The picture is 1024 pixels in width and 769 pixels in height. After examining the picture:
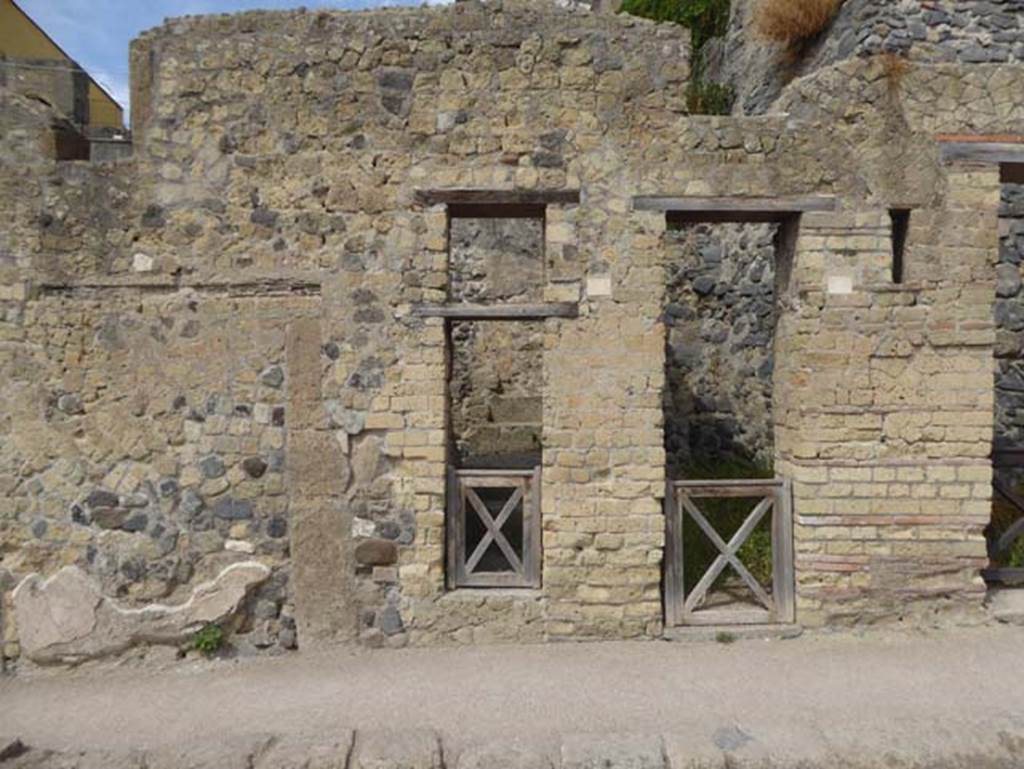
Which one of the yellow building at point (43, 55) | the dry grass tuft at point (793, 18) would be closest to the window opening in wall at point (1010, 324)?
the dry grass tuft at point (793, 18)

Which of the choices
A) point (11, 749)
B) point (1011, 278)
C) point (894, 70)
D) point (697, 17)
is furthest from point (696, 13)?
point (11, 749)

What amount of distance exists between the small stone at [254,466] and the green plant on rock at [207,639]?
0.99 meters

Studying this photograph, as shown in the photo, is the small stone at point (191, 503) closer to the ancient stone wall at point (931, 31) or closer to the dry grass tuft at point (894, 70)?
the dry grass tuft at point (894, 70)

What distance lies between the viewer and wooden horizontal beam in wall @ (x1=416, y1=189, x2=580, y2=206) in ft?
15.8

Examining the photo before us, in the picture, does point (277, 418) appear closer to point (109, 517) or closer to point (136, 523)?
point (136, 523)

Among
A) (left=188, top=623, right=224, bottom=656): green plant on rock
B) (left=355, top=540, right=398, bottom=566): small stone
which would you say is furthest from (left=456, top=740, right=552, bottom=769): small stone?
(left=188, top=623, right=224, bottom=656): green plant on rock

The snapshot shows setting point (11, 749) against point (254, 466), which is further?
point (254, 466)

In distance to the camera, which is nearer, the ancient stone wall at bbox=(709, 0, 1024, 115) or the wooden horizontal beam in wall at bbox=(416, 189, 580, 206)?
the wooden horizontal beam in wall at bbox=(416, 189, 580, 206)

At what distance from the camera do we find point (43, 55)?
50.1ft

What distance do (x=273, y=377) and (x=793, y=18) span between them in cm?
841

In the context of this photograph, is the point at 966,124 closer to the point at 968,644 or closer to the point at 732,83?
the point at 968,644

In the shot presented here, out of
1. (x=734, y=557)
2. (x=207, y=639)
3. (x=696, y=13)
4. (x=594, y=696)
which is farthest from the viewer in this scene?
(x=696, y=13)

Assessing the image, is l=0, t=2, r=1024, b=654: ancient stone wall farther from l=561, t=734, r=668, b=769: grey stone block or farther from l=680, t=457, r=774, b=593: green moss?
→ l=561, t=734, r=668, b=769: grey stone block

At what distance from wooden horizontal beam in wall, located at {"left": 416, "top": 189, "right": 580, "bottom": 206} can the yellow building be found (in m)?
2.88
